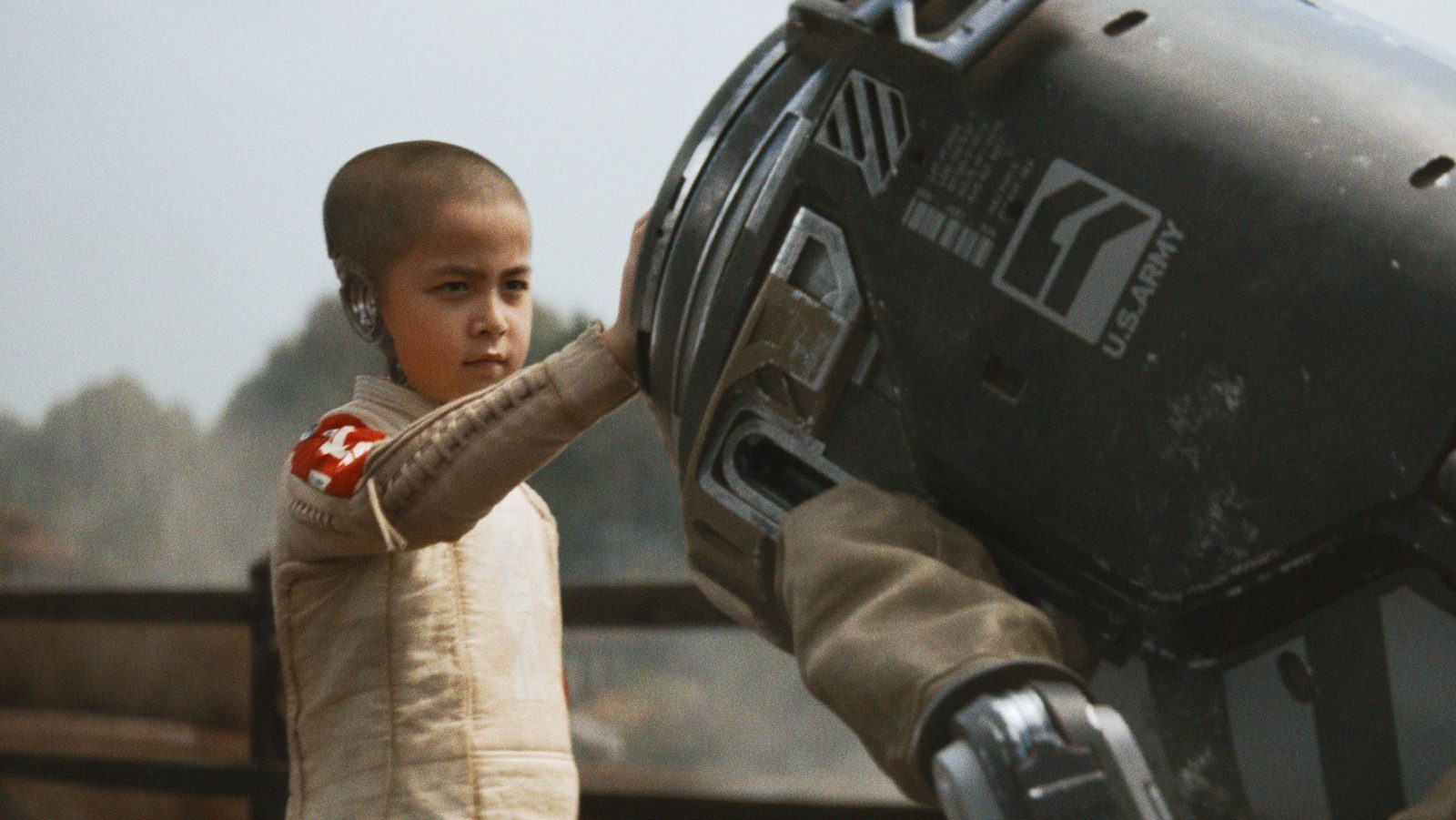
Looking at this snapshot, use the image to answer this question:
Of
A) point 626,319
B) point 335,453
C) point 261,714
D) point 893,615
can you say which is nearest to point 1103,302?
point 893,615

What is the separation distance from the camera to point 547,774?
139 centimetres

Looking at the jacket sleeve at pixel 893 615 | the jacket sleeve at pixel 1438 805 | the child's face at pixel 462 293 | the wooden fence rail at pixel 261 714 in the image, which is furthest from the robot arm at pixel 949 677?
the wooden fence rail at pixel 261 714

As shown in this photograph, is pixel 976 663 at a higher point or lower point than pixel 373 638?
higher

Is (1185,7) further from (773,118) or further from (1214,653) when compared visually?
(1214,653)

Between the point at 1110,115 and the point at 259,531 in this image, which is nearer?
the point at 1110,115

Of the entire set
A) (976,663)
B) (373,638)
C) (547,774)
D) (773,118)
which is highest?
(773,118)

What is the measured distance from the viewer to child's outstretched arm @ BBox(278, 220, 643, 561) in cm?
117

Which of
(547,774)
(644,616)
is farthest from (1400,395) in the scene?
(644,616)

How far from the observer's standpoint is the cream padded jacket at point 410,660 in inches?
51.9

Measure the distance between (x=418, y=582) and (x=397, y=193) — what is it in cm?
30

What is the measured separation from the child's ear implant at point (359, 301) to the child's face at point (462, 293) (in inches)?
0.8

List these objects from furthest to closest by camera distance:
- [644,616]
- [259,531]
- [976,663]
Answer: [259,531] < [644,616] < [976,663]

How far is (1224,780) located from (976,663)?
176 millimetres

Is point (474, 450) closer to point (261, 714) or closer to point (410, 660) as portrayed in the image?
point (410, 660)
